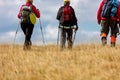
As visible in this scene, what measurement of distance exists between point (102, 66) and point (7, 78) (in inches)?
94.1

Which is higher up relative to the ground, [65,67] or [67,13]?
[67,13]

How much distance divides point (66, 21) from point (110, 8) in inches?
78.6

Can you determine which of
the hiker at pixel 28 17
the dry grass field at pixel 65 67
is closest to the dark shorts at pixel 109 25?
the hiker at pixel 28 17

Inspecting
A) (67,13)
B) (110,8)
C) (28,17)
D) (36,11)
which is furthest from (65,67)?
(36,11)

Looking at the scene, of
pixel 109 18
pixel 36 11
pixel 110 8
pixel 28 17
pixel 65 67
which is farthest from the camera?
pixel 36 11

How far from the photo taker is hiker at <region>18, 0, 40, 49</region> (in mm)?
19844

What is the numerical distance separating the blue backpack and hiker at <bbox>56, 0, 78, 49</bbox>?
1.55 metres

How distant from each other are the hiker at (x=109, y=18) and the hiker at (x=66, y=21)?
1.20 metres

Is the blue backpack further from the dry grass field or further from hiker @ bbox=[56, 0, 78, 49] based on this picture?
the dry grass field

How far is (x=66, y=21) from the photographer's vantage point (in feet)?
63.4

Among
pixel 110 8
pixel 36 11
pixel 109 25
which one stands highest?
pixel 110 8

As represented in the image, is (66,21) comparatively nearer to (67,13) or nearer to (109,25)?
(67,13)

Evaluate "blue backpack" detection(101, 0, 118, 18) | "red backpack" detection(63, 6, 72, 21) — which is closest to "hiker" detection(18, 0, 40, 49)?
"red backpack" detection(63, 6, 72, 21)

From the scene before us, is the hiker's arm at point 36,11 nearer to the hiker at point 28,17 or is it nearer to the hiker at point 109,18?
the hiker at point 28,17
